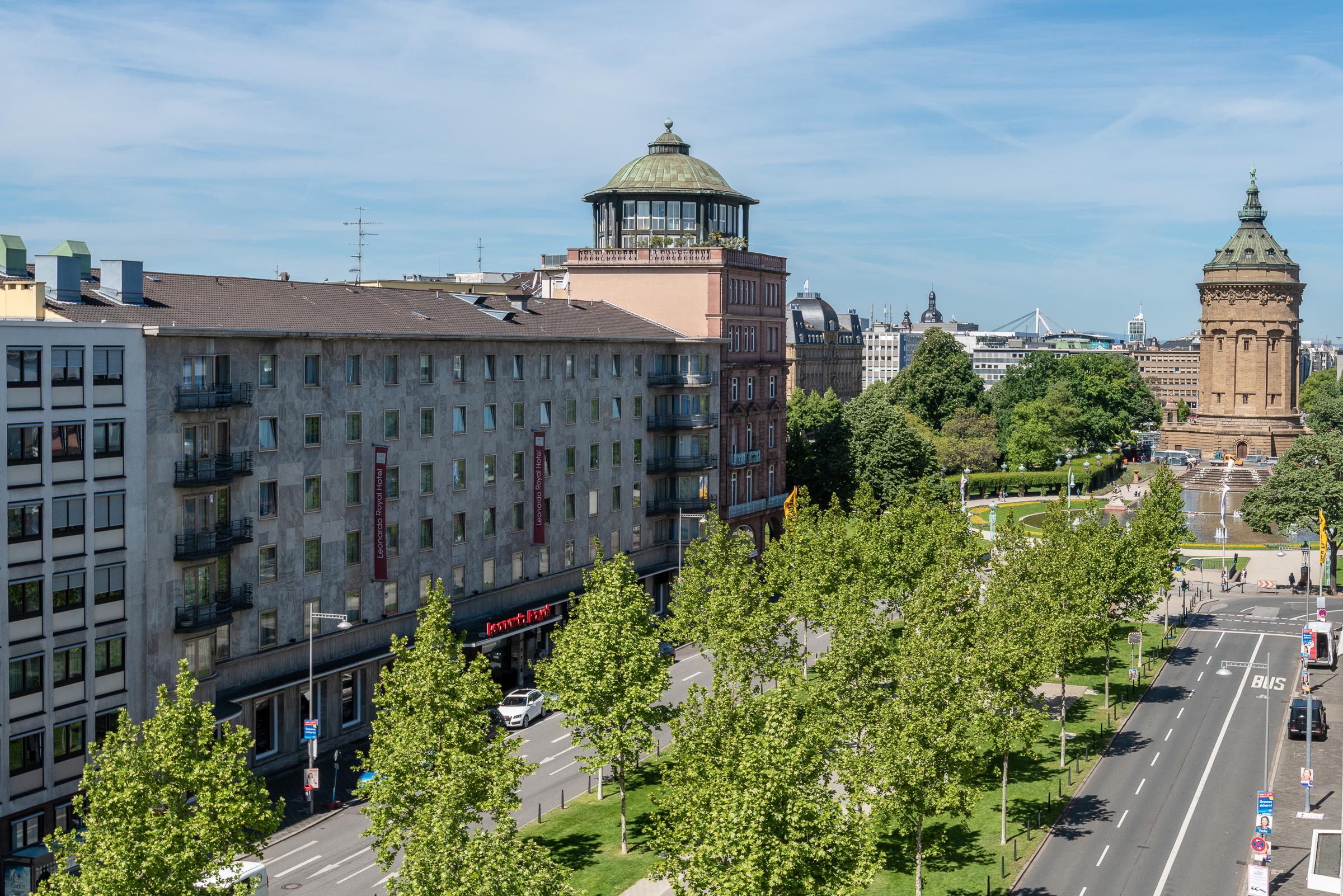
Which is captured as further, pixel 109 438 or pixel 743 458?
pixel 743 458

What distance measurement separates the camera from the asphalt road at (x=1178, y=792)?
192ft

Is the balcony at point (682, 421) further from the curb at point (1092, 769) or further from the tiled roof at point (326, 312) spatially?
the curb at point (1092, 769)

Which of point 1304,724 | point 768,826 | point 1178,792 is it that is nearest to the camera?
point 768,826

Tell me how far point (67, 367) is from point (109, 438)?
374 cm

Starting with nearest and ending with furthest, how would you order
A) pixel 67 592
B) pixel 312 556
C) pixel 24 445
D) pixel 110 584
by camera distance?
1. pixel 24 445
2. pixel 67 592
3. pixel 110 584
4. pixel 312 556

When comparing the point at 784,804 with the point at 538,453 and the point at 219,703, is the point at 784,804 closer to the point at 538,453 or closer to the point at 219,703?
the point at 219,703

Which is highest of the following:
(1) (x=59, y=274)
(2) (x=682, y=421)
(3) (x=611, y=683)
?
(1) (x=59, y=274)

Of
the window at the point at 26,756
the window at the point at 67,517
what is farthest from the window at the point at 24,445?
the window at the point at 26,756

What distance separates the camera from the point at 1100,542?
89.1 meters

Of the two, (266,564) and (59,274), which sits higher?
(59,274)

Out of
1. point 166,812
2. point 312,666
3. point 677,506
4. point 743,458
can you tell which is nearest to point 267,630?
point 312,666

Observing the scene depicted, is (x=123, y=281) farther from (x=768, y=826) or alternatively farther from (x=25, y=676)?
(x=768, y=826)

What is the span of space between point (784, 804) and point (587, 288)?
258 ft

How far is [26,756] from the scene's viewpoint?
57.9 m
